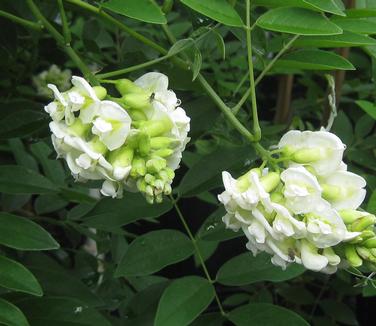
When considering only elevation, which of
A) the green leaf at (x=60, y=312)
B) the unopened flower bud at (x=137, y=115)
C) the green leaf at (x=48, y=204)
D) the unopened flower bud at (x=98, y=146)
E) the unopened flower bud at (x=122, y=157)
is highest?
the unopened flower bud at (x=137, y=115)

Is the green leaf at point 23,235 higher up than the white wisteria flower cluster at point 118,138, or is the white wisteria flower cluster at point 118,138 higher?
the white wisteria flower cluster at point 118,138

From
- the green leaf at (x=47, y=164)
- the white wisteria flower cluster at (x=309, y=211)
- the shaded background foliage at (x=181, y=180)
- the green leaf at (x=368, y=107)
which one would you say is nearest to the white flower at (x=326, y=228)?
the white wisteria flower cluster at (x=309, y=211)

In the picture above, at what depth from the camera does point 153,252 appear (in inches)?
40.9

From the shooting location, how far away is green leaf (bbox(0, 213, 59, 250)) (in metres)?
0.97

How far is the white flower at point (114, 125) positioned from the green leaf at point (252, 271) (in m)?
0.43

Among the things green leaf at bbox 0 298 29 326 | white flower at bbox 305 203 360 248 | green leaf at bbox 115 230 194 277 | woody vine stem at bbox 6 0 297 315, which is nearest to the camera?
white flower at bbox 305 203 360 248

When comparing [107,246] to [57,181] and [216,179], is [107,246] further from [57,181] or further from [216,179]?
[216,179]

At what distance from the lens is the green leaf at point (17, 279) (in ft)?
2.97

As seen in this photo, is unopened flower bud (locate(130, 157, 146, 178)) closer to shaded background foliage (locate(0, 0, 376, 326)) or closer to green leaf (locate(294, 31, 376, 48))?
shaded background foliage (locate(0, 0, 376, 326))

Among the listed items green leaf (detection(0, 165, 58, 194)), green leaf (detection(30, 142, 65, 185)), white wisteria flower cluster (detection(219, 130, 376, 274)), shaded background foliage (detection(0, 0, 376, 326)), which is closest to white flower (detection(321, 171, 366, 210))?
white wisteria flower cluster (detection(219, 130, 376, 274))

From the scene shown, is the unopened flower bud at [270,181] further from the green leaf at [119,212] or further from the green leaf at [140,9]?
the green leaf at [119,212]

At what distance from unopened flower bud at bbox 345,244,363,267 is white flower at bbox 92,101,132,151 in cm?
25

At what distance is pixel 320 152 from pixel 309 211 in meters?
Result: 0.07

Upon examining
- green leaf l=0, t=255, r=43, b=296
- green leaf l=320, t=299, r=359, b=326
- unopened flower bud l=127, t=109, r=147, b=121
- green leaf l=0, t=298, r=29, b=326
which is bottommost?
green leaf l=320, t=299, r=359, b=326
